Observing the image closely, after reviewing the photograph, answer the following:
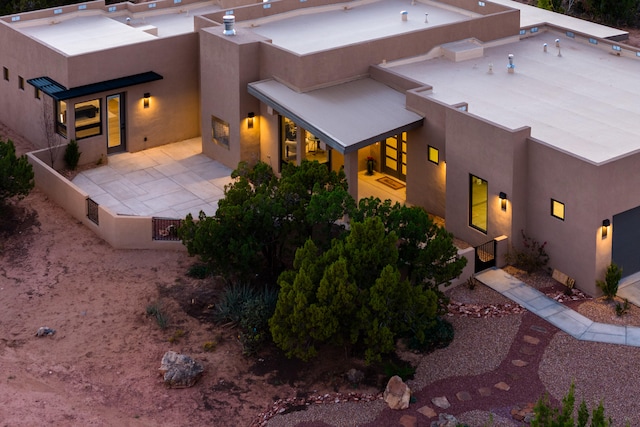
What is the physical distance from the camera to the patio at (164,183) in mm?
33844

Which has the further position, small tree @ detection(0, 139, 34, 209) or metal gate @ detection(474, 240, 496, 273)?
small tree @ detection(0, 139, 34, 209)

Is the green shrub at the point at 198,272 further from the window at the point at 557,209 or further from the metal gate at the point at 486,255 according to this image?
the window at the point at 557,209

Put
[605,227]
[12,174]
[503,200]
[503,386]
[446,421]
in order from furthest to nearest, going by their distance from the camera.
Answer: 1. [12,174]
2. [503,200]
3. [605,227]
4. [503,386]
5. [446,421]

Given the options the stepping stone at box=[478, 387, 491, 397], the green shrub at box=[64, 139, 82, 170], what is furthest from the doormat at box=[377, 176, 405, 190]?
the stepping stone at box=[478, 387, 491, 397]

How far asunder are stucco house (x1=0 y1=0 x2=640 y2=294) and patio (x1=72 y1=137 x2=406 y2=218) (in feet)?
2.06

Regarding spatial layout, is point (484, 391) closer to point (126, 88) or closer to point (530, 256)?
point (530, 256)

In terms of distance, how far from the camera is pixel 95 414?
2428 cm

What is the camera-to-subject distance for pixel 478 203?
101ft

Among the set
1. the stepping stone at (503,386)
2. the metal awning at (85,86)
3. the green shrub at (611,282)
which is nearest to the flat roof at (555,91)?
the green shrub at (611,282)

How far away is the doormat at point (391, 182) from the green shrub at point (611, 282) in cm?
868

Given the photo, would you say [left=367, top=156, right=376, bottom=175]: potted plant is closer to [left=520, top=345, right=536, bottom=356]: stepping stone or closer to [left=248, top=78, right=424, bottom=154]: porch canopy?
[left=248, top=78, right=424, bottom=154]: porch canopy

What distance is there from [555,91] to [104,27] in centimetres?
1660

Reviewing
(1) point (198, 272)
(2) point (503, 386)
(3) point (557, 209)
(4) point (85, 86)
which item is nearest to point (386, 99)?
(3) point (557, 209)

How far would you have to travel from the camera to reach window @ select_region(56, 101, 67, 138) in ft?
120
